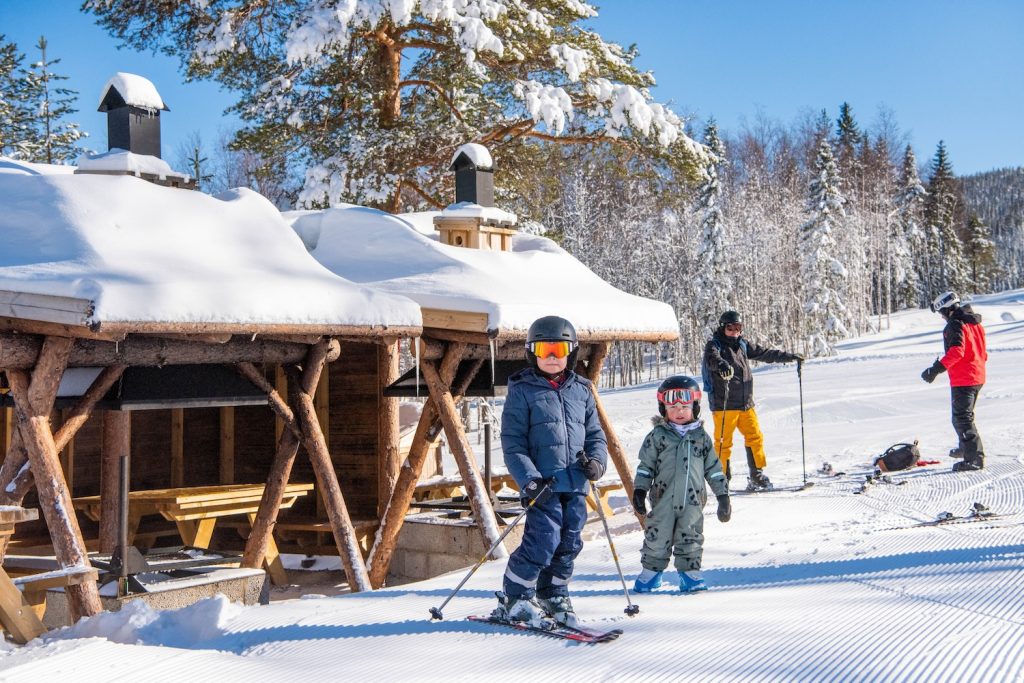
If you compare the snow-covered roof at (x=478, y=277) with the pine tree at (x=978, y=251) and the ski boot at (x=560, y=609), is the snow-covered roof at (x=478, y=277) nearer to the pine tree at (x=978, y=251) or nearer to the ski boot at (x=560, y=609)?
the ski boot at (x=560, y=609)

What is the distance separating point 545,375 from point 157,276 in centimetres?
267

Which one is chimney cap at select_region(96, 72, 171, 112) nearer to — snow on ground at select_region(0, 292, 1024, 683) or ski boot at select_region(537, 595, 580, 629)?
snow on ground at select_region(0, 292, 1024, 683)

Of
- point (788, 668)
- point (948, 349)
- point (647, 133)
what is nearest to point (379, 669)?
point (788, 668)

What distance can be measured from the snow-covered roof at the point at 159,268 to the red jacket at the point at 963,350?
20.1 feet

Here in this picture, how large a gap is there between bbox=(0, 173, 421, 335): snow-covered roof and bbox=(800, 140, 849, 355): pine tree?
3519 cm

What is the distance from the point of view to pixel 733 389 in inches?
388

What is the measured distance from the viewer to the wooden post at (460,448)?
765cm

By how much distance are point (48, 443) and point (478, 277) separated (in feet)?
11.7

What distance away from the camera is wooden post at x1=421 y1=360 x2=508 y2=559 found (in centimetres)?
765

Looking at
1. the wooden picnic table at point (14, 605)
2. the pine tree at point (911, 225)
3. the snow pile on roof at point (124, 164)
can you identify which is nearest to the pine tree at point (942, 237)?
the pine tree at point (911, 225)

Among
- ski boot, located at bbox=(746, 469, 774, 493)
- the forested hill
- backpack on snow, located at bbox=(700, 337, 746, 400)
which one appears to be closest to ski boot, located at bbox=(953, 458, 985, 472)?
ski boot, located at bbox=(746, 469, 774, 493)

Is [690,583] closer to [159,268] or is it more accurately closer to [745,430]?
[159,268]

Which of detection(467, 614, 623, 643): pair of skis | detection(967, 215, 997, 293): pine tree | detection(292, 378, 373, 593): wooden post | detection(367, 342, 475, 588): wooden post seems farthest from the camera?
detection(967, 215, 997, 293): pine tree

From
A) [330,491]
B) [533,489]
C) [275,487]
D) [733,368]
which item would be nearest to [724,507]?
[533,489]
